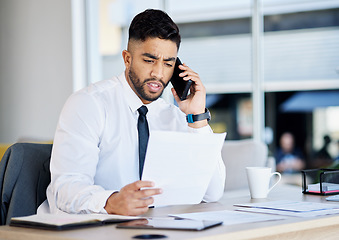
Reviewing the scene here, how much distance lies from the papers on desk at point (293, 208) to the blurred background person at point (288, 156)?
4.43 m

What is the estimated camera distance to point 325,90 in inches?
204

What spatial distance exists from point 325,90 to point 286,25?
746 millimetres

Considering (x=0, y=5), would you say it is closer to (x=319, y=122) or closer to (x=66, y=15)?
(x=66, y=15)

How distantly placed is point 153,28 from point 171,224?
931mm

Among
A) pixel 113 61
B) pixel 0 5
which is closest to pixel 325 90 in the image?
pixel 113 61

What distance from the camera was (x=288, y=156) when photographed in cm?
618

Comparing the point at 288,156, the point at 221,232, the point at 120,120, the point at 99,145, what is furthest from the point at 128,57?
the point at 288,156

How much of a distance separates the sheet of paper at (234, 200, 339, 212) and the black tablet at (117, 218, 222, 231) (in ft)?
1.18

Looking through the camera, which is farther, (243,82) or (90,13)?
(90,13)

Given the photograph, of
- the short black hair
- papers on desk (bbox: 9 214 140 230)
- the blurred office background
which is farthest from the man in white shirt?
the blurred office background

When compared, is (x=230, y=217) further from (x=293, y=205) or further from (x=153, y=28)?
(x=153, y=28)

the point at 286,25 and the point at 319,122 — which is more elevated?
the point at 286,25

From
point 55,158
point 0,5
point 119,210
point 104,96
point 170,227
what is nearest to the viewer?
point 170,227

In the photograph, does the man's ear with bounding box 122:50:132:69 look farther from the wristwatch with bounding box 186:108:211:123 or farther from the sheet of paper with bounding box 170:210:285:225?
the sheet of paper with bounding box 170:210:285:225
